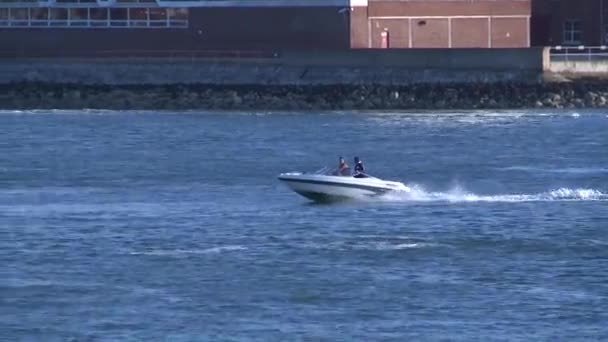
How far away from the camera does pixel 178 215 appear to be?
41.4m

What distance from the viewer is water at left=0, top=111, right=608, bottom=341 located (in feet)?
95.8

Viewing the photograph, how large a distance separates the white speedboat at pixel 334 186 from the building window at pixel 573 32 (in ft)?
135

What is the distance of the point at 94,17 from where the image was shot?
80375 mm

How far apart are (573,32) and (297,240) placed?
47.0 m

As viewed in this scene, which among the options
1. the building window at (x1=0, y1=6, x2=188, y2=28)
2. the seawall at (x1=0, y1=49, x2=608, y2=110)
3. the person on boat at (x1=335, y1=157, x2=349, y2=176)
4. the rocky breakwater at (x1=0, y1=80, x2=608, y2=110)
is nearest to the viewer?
the person on boat at (x1=335, y1=157, x2=349, y2=176)

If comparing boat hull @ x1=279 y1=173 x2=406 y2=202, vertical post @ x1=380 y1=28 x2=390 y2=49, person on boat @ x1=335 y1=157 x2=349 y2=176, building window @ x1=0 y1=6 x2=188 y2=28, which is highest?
building window @ x1=0 y1=6 x2=188 y2=28

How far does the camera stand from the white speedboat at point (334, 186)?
41.9 m

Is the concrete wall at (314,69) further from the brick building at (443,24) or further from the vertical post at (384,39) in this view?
the vertical post at (384,39)

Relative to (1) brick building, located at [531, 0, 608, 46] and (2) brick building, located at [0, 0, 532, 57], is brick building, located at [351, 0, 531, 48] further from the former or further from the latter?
(1) brick building, located at [531, 0, 608, 46]

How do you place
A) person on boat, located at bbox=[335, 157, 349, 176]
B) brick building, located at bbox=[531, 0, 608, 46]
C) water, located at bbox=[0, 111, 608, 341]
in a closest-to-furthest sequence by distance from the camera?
water, located at bbox=[0, 111, 608, 341]
person on boat, located at bbox=[335, 157, 349, 176]
brick building, located at bbox=[531, 0, 608, 46]

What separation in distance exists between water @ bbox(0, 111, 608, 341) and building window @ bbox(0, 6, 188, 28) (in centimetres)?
1773

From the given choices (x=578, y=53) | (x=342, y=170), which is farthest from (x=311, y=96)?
(x=342, y=170)

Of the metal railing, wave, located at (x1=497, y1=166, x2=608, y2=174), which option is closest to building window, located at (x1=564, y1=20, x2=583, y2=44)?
the metal railing

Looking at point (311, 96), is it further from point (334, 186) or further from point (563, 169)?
point (334, 186)
